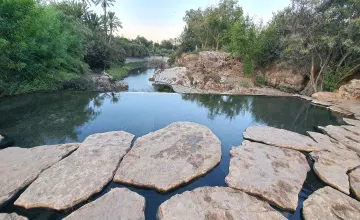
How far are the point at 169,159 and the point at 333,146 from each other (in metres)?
2.29

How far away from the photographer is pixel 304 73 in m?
8.16

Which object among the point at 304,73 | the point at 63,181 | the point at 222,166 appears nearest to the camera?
the point at 63,181

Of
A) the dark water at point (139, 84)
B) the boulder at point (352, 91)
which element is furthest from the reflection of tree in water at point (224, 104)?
the dark water at point (139, 84)

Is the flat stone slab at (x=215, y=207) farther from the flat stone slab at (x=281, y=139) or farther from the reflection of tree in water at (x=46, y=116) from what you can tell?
the reflection of tree in water at (x=46, y=116)

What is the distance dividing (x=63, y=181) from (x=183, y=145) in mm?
1303

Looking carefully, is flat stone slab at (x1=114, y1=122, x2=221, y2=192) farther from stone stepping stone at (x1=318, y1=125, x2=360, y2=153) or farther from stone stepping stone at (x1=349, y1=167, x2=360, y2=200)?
stone stepping stone at (x1=318, y1=125, x2=360, y2=153)

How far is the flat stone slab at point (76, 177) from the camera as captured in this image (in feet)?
4.64

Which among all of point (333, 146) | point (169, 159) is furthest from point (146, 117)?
point (333, 146)

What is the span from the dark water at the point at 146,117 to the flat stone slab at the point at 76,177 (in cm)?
7

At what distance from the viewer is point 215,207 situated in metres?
1.41

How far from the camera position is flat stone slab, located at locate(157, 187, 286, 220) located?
133cm

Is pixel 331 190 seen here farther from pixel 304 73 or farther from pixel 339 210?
pixel 304 73

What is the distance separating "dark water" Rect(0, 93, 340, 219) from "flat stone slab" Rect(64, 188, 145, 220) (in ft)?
Answer: 0.31

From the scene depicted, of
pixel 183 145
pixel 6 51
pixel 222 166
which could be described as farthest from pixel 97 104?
pixel 222 166
